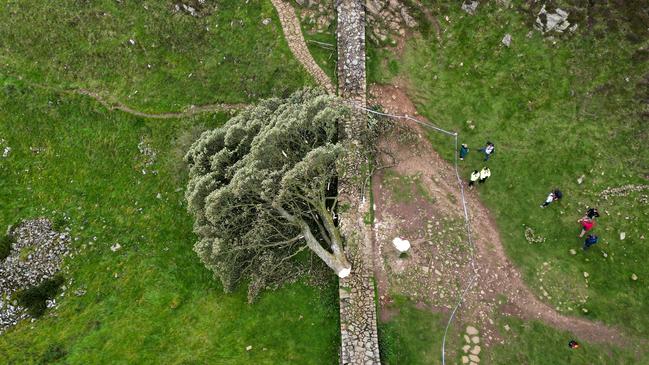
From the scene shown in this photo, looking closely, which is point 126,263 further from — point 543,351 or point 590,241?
point 590,241

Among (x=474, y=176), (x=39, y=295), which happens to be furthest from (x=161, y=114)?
(x=474, y=176)

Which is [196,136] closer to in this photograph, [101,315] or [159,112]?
[159,112]

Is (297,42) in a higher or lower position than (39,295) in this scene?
higher

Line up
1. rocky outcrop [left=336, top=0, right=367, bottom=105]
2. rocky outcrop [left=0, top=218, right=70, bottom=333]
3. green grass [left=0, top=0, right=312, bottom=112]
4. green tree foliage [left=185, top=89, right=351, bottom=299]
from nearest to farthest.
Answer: green tree foliage [left=185, top=89, right=351, bottom=299]
rocky outcrop [left=0, top=218, right=70, bottom=333]
rocky outcrop [left=336, top=0, right=367, bottom=105]
green grass [left=0, top=0, right=312, bottom=112]

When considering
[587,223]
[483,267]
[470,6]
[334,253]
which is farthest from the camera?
[470,6]

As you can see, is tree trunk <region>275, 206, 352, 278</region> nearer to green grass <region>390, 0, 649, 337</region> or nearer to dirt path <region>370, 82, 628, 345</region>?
dirt path <region>370, 82, 628, 345</region>

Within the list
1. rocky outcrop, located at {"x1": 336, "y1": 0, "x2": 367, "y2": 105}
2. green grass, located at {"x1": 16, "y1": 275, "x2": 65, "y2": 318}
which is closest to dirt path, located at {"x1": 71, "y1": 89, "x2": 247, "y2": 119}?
rocky outcrop, located at {"x1": 336, "y1": 0, "x2": 367, "y2": 105}
